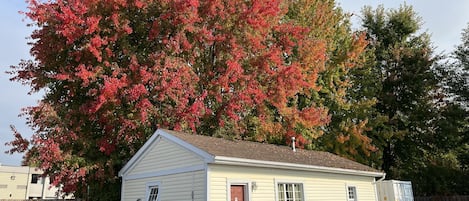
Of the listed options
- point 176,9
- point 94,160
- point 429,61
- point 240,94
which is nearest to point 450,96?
point 429,61

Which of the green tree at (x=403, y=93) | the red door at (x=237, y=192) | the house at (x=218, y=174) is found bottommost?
the red door at (x=237, y=192)

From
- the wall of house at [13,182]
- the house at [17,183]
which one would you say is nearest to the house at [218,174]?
the house at [17,183]

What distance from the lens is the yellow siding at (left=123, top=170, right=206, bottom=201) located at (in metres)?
9.73

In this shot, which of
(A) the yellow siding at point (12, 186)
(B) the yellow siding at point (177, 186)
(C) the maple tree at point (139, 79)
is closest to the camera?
(B) the yellow siding at point (177, 186)

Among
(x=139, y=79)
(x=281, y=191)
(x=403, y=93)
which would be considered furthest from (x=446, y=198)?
(x=139, y=79)

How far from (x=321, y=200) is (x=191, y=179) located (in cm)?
514

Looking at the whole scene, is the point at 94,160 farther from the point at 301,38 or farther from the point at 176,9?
the point at 301,38

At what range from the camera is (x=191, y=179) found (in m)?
10.1

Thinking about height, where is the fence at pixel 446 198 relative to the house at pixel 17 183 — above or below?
below

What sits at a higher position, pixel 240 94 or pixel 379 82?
pixel 379 82

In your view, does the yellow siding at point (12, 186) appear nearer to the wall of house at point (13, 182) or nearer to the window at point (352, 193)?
the wall of house at point (13, 182)

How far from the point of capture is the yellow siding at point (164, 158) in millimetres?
10362

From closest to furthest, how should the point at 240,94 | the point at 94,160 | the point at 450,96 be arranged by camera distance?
the point at 94,160 → the point at 240,94 → the point at 450,96

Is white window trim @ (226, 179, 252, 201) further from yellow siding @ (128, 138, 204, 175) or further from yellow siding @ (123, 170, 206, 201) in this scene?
yellow siding @ (128, 138, 204, 175)
